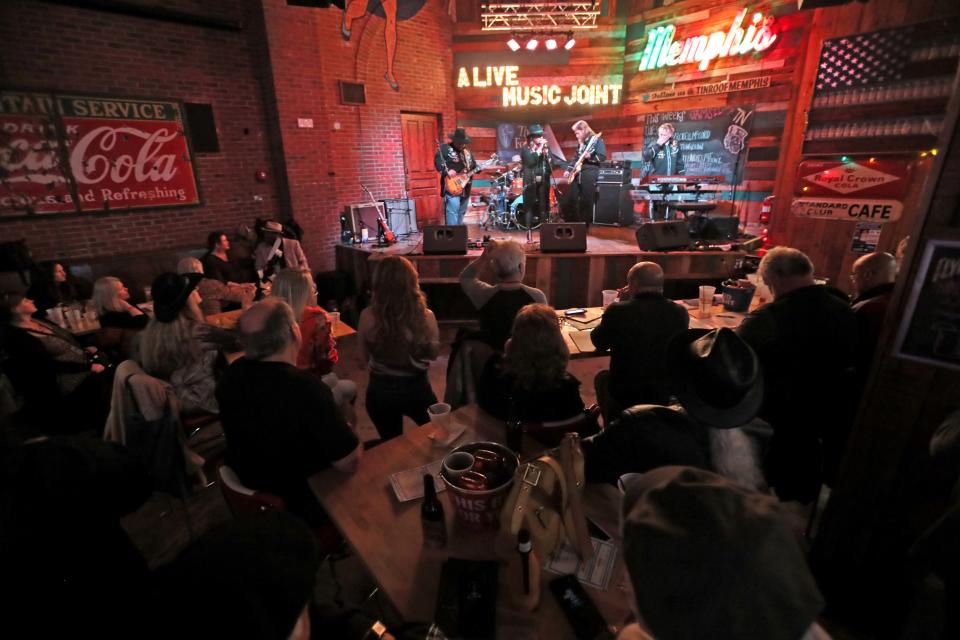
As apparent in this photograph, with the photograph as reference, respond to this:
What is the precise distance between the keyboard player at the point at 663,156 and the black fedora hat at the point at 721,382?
6.91 meters

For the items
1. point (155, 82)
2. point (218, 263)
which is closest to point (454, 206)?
point (218, 263)

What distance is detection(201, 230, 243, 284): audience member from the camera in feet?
17.9

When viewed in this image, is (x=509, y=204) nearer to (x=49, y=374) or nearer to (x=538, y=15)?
(x=538, y=15)

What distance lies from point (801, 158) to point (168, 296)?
708 centimetres

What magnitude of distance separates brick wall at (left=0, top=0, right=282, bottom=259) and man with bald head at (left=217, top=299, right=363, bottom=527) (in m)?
5.60

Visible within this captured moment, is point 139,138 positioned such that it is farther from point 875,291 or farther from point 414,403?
point 875,291

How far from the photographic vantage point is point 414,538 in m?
1.54

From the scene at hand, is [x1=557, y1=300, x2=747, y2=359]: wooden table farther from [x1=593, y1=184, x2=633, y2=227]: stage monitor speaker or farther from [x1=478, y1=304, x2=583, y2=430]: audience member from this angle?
[x1=593, y1=184, x2=633, y2=227]: stage monitor speaker

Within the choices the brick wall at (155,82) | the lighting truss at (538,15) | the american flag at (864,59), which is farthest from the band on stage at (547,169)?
the brick wall at (155,82)

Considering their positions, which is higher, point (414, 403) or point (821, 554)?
point (414, 403)

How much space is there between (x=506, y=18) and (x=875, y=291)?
748 cm

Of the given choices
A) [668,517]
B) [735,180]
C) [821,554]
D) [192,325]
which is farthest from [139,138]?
[735,180]

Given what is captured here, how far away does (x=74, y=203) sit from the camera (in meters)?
5.64

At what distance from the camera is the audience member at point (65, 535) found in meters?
1.27
